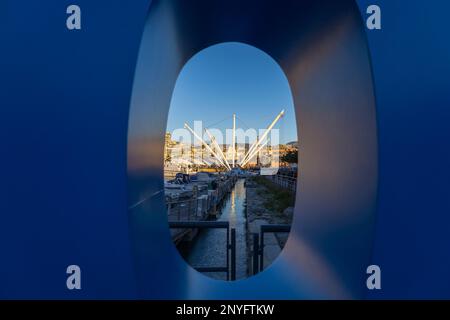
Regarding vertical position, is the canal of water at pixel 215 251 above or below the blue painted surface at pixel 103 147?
below

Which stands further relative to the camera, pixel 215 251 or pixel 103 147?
pixel 215 251

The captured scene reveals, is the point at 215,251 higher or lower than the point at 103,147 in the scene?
lower

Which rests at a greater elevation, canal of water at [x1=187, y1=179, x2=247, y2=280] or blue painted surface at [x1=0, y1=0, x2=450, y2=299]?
blue painted surface at [x1=0, y1=0, x2=450, y2=299]

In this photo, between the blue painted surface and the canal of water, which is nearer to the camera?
the blue painted surface

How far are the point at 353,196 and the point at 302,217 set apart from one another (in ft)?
4.04

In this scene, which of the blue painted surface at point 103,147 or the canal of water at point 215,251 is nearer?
the blue painted surface at point 103,147
